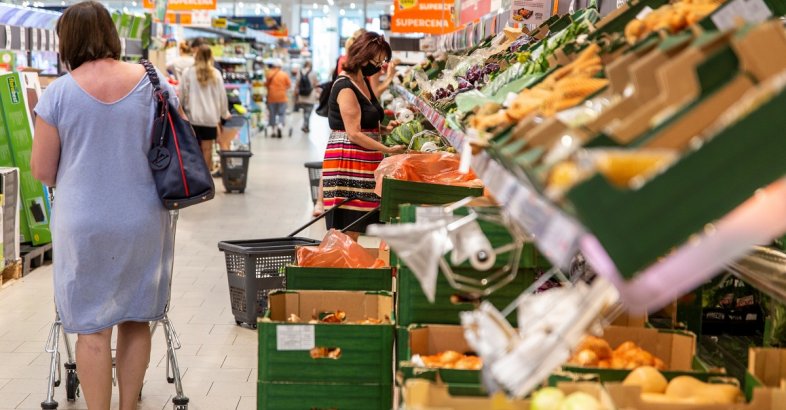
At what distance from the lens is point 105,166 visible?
3.42m

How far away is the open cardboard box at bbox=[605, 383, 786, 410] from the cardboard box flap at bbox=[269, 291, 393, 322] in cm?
157

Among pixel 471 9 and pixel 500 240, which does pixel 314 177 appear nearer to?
pixel 471 9

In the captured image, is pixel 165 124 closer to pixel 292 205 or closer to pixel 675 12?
pixel 675 12

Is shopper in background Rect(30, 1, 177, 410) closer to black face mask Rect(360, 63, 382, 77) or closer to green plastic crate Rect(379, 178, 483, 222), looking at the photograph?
green plastic crate Rect(379, 178, 483, 222)

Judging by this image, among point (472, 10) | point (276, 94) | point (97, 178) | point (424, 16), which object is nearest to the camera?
point (97, 178)

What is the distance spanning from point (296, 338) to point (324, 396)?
0.20 metres

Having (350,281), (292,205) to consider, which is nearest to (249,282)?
(350,281)

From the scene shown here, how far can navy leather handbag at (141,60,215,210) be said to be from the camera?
3488 mm

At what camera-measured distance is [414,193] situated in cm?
383

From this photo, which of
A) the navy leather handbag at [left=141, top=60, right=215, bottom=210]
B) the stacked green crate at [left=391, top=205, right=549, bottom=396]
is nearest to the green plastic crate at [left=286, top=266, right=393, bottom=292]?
the navy leather handbag at [left=141, top=60, right=215, bottom=210]

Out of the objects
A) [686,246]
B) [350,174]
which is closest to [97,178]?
[686,246]

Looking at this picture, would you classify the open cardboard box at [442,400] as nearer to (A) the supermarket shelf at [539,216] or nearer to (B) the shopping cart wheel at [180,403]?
(A) the supermarket shelf at [539,216]

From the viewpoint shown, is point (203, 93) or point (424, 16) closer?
point (203, 93)

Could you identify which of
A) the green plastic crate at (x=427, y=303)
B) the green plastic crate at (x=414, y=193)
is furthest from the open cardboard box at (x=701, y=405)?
the green plastic crate at (x=414, y=193)
